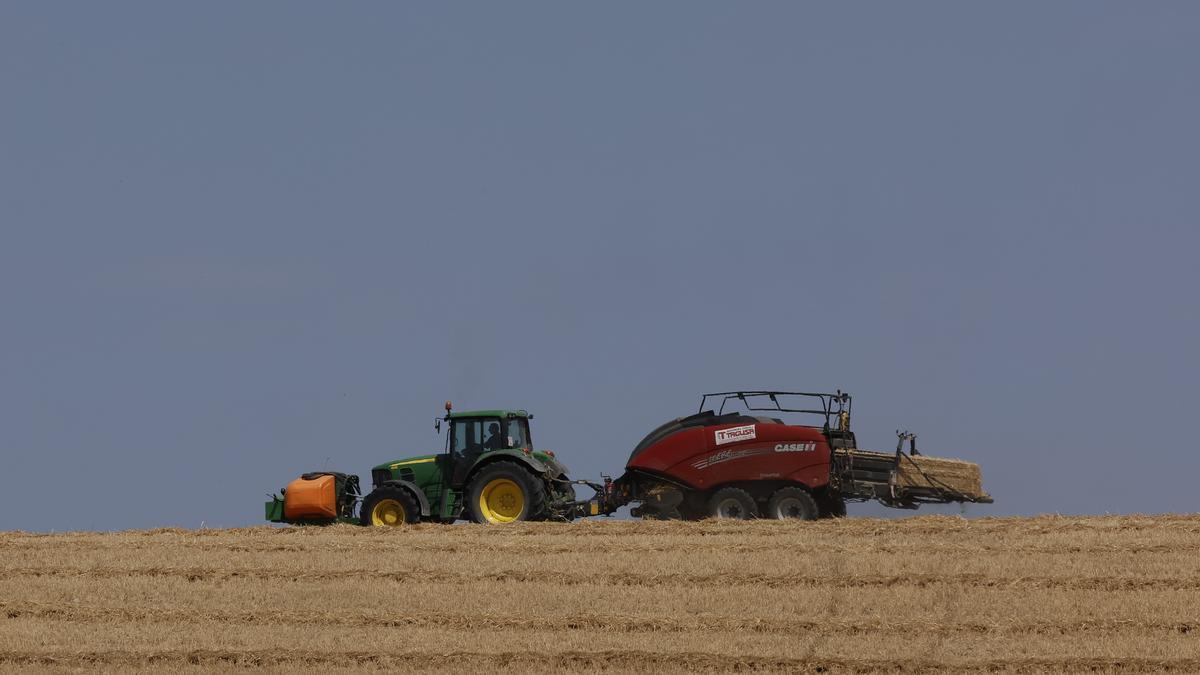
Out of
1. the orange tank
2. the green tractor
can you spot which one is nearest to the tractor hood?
the green tractor

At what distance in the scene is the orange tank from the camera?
79.2ft

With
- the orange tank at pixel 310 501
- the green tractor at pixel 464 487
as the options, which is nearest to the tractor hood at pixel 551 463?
the green tractor at pixel 464 487

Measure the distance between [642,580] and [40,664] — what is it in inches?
271

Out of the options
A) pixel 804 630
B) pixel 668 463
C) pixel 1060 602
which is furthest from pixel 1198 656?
pixel 668 463

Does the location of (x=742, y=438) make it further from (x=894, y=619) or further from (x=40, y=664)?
(x=40, y=664)

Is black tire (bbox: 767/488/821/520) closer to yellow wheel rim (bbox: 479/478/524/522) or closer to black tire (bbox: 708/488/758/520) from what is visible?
black tire (bbox: 708/488/758/520)

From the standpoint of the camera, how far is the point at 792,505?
23891 millimetres

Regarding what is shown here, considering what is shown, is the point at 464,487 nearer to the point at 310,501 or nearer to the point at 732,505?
the point at 310,501

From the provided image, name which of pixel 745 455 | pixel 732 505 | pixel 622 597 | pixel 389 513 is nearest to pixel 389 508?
pixel 389 513

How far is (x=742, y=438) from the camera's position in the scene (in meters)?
23.9

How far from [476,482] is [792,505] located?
472 centimetres

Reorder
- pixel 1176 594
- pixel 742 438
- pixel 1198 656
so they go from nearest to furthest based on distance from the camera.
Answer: pixel 1198 656 < pixel 1176 594 < pixel 742 438

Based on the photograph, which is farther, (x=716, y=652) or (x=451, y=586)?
(x=451, y=586)

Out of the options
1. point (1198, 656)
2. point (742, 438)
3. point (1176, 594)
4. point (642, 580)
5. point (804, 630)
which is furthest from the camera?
point (742, 438)
